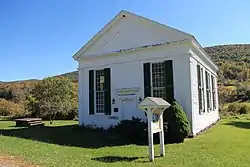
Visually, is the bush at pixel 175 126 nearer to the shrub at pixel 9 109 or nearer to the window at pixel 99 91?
Answer: the window at pixel 99 91

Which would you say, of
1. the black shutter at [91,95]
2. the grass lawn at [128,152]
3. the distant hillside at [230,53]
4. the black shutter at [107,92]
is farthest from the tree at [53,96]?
the distant hillside at [230,53]

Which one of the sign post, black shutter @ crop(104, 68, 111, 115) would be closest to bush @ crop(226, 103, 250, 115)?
black shutter @ crop(104, 68, 111, 115)

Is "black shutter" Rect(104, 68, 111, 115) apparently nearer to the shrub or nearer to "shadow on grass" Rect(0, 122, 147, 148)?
"shadow on grass" Rect(0, 122, 147, 148)

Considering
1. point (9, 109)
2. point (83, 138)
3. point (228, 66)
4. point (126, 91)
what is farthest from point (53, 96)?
point (228, 66)

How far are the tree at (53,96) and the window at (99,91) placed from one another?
1059cm

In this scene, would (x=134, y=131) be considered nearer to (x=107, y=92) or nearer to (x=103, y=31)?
(x=107, y=92)

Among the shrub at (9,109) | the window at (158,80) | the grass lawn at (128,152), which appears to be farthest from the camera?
the shrub at (9,109)

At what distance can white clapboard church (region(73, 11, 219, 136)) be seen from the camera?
1491cm

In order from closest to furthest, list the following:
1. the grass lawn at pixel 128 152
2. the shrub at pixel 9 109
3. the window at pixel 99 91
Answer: the grass lawn at pixel 128 152 → the window at pixel 99 91 → the shrub at pixel 9 109

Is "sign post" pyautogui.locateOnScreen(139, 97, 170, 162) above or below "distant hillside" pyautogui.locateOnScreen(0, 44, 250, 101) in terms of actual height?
below

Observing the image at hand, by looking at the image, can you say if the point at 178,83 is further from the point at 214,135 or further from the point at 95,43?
the point at 95,43

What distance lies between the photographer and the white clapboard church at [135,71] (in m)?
14.9

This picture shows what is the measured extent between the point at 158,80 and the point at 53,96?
1554cm

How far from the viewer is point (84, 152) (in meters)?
11.0
